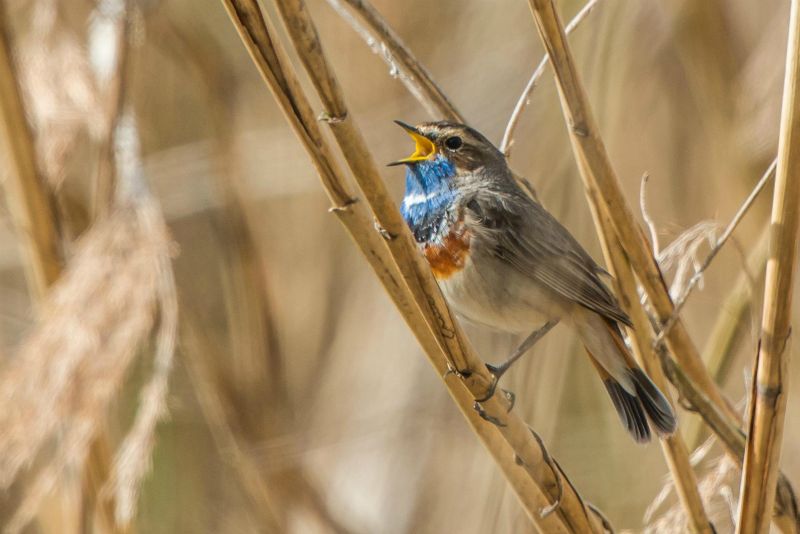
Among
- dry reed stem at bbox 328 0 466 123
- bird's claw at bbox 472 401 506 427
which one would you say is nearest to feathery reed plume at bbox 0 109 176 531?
dry reed stem at bbox 328 0 466 123

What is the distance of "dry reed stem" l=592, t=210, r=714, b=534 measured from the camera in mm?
1975

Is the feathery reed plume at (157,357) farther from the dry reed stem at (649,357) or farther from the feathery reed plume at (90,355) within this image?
the dry reed stem at (649,357)

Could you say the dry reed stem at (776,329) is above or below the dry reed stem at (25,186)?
below

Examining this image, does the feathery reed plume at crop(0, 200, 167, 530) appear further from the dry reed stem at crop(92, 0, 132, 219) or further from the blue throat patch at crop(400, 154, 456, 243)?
the blue throat patch at crop(400, 154, 456, 243)

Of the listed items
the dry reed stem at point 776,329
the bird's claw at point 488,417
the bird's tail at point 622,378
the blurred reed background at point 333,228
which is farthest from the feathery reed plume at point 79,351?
the dry reed stem at point 776,329

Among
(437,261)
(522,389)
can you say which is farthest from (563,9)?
(522,389)

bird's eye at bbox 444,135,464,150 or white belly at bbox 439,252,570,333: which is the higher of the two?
bird's eye at bbox 444,135,464,150

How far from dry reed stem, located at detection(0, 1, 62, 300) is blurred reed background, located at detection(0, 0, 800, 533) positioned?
0.13ft

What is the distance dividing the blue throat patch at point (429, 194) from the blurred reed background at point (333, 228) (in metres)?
0.31

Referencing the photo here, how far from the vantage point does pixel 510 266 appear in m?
2.73

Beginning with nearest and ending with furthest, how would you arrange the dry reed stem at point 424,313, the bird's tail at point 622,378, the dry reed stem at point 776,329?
the dry reed stem at point 424,313 < the dry reed stem at point 776,329 < the bird's tail at point 622,378

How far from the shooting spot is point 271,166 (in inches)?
155

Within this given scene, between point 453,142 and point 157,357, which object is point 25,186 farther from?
point 453,142

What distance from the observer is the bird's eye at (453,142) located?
9.33 ft
